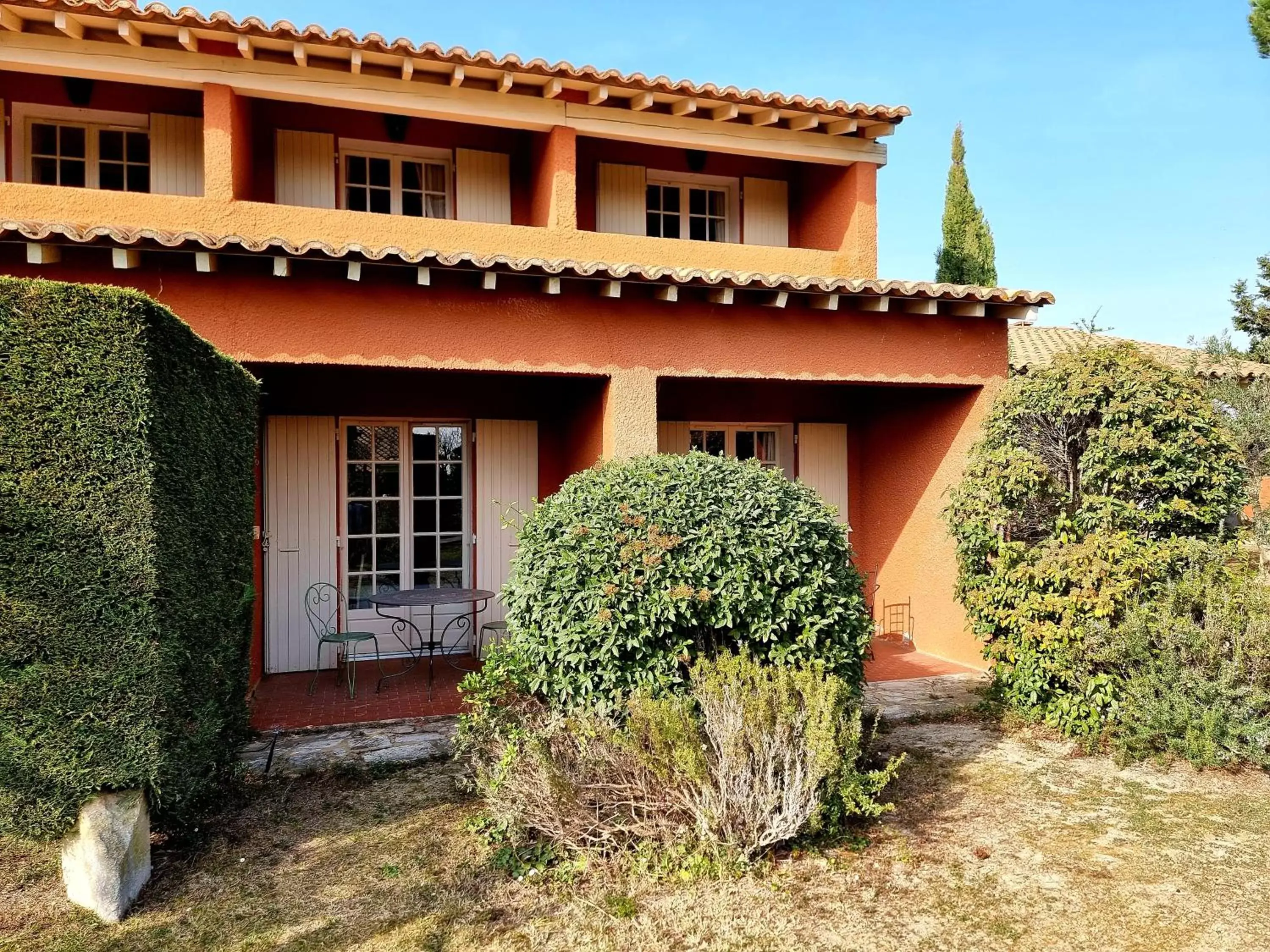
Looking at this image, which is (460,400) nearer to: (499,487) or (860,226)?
(499,487)

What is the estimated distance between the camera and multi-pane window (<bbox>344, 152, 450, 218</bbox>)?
30.2 feet

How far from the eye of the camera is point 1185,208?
14.4 meters

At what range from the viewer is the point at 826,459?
1009 cm

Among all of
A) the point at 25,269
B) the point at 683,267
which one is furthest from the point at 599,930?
the point at 683,267

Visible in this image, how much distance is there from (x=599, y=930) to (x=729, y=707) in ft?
4.02

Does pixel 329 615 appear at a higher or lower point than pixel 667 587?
lower

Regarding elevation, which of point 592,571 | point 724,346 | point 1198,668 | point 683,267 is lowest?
point 1198,668

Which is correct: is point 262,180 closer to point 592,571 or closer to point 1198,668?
point 592,571

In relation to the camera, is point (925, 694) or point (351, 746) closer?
point (351, 746)

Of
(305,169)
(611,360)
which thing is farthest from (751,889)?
(305,169)

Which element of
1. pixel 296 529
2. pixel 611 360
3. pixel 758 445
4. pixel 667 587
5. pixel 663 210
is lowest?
pixel 667 587

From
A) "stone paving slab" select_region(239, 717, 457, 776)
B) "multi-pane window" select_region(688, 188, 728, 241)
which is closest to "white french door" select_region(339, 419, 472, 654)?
"stone paving slab" select_region(239, 717, 457, 776)

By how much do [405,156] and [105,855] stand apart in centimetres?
804

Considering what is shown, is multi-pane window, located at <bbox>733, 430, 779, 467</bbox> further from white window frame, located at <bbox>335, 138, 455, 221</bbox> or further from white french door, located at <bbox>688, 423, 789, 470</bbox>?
white window frame, located at <bbox>335, 138, 455, 221</bbox>
